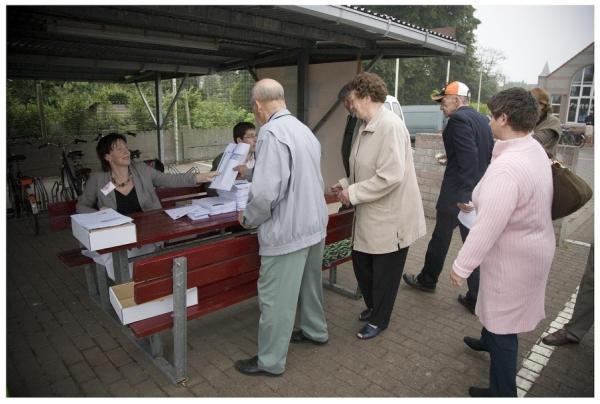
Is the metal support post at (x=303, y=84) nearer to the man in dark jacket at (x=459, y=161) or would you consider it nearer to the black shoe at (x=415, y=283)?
the man in dark jacket at (x=459, y=161)

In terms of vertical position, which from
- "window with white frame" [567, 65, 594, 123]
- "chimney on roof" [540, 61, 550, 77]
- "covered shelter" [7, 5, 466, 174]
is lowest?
"covered shelter" [7, 5, 466, 174]

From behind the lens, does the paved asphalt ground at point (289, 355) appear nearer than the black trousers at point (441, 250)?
Yes

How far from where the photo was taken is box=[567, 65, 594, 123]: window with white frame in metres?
33.4

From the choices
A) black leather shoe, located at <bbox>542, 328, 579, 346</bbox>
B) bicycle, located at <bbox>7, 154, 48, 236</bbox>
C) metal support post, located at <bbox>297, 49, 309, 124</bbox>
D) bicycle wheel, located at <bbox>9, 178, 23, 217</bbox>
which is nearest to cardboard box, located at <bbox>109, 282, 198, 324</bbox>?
black leather shoe, located at <bbox>542, 328, 579, 346</bbox>

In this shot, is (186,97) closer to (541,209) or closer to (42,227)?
(42,227)

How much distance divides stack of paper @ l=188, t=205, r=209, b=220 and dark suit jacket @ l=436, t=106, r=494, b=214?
2.02 metres

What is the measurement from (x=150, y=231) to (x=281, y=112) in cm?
135

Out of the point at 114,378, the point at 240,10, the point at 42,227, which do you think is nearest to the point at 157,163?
the point at 42,227

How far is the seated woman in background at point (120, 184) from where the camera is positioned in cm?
353

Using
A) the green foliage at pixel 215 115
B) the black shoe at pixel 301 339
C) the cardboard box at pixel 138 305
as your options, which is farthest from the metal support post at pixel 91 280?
the green foliage at pixel 215 115

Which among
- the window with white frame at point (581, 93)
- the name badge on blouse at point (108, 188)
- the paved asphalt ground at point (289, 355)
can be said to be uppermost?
the window with white frame at point (581, 93)

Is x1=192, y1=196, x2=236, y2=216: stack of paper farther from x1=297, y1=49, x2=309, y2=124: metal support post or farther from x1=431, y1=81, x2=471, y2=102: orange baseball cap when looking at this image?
x1=297, y1=49, x2=309, y2=124: metal support post

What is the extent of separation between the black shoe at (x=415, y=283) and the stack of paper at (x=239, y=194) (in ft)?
5.73

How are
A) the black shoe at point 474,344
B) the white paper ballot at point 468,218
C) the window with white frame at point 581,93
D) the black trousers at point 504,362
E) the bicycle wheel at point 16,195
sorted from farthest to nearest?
the window with white frame at point 581,93 < the bicycle wheel at point 16,195 < the white paper ballot at point 468,218 < the black shoe at point 474,344 < the black trousers at point 504,362
